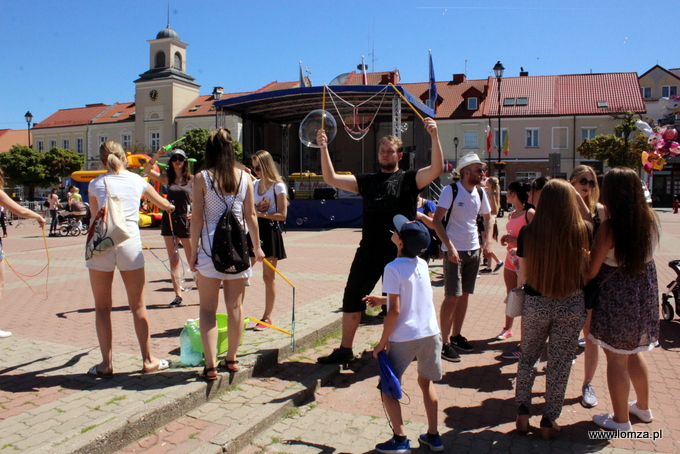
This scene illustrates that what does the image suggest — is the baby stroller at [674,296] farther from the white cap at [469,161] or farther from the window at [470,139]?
the window at [470,139]

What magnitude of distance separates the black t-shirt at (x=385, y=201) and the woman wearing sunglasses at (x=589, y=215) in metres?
1.37

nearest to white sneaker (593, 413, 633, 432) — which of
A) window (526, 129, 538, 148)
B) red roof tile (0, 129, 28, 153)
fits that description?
window (526, 129, 538, 148)

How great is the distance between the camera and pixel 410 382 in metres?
4.47

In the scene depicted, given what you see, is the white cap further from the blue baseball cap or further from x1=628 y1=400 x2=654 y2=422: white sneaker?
x1=628 y1=400 x2=654 y2=422: white sneaker

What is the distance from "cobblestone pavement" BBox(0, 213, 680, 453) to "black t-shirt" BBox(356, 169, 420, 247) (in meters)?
1.27

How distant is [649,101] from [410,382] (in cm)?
5629

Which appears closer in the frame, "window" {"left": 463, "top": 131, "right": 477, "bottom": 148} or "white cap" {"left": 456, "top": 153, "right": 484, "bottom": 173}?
"white cap" {"left": 456, "top": 153, "right": 484, "bottom": 173}

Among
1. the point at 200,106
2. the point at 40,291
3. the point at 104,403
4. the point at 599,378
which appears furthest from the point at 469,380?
the point at 200,106

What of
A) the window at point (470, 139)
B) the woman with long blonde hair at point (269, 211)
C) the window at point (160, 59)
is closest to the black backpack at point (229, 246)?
the woman with long blonde hair at point (269, 211)

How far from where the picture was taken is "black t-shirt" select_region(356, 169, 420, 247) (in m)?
4.29

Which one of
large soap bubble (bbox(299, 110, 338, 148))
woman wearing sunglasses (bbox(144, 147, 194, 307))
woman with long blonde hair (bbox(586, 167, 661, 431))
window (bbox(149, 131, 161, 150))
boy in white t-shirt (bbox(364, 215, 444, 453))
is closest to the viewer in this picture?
boy in white t-shirt (bbox(364, 215, 444, 453))

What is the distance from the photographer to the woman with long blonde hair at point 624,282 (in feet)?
11.0

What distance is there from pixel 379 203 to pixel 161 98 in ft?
208

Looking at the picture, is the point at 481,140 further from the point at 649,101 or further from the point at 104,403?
the point at 104,403
